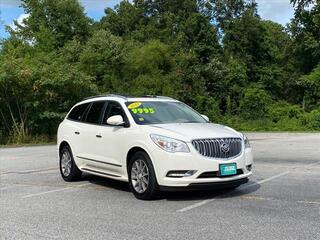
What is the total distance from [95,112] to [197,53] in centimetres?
4207

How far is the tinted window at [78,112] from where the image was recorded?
10.8m

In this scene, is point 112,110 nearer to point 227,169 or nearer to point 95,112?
point 95,112

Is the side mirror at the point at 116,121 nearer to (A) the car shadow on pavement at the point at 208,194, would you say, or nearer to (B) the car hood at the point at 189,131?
(B) the car hood at the point at 189,131

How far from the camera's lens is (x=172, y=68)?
44594 millimetres

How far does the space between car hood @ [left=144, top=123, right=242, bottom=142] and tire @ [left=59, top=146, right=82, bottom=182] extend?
9.54 feet

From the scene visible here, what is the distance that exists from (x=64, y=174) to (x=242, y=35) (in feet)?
148

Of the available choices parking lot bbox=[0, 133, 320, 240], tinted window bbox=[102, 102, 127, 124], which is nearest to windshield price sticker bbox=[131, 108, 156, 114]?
tinted window bbox=[102, 102, 127, 124]

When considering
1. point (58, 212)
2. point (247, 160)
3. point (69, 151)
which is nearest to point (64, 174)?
point (69, 151)

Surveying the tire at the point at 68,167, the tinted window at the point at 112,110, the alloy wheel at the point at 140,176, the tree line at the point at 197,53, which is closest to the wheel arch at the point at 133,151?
the alloy wheel at the point at 140,176

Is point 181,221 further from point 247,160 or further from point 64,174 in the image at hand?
point 64,174

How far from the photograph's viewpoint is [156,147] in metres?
8.13

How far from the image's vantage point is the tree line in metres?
42.5

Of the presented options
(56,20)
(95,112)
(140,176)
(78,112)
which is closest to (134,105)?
(95,112)

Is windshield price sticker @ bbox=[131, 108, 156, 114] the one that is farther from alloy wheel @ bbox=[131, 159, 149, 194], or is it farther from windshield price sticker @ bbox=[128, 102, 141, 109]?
alloy wheel @ bbox=[131, 159, 149, 194]
